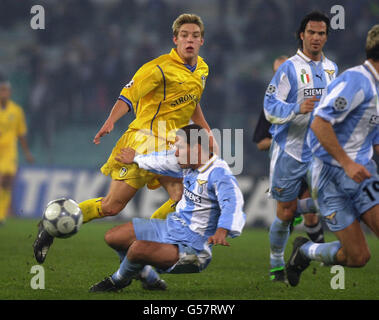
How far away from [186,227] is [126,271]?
507 mm

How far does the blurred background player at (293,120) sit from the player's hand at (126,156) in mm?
1125

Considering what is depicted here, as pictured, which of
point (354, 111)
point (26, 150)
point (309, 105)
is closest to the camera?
point (354, 111)

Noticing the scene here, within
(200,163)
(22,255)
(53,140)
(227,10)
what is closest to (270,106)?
(200,163)

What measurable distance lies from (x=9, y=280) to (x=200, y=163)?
6.57 feet

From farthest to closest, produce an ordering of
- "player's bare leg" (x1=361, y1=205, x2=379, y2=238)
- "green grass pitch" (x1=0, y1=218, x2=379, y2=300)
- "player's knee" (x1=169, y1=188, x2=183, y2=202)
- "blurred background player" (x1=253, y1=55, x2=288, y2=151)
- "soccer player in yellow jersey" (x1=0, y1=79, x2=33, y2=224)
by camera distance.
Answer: "soccer player in yellow jersey" (x1=0, y1=79, x2=33, y2=224) → "blurred background player" (x1=253, y1=55, x2=288, y2=151) → "player's knee" (x1=169, y1=188, x2=183, y2=202) → "green grass pitch" (x1=0, y1=218, x2=379, y2=300) → "player's bare leg" (x1=361, y1=205, x2=379, y2=238)

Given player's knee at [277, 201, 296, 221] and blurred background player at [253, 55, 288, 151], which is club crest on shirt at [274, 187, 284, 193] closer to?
player's knee at [277, 201, 296, 221]

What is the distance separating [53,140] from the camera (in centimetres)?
1374

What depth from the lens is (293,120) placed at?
6113 millimetres

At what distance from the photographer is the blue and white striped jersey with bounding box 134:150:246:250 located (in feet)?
15.5

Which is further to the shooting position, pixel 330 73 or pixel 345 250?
pixel 330 73

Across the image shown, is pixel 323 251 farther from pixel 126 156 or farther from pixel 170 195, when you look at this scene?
pixel 126 156

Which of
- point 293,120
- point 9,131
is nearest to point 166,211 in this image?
point 293,120

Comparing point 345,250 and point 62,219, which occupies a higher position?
point 62,219

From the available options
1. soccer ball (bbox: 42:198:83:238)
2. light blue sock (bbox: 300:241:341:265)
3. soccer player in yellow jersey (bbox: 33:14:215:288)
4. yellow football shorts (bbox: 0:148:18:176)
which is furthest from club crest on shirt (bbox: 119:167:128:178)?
yellow football shorts (bbox: 0:148:18:176)
